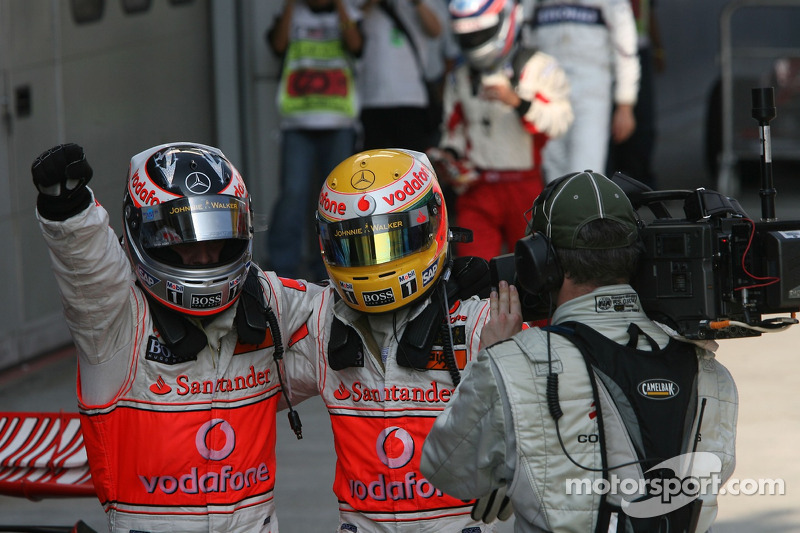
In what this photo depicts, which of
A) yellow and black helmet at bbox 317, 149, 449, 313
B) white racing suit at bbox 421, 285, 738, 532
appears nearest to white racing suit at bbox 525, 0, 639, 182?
yellow and black helmet at bbox 317, 149, 449, 313

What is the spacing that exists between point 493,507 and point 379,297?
2.64 feet

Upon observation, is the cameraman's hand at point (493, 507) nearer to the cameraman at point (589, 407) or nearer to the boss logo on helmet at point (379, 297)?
the cameraman at point (589, 407)

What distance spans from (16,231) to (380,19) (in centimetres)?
296

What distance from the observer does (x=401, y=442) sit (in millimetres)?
3498

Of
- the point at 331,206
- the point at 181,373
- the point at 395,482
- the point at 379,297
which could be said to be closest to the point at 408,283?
the point at 379,297

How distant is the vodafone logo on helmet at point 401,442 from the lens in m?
3.47

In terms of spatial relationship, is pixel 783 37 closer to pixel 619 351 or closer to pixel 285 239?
pixel 285 239

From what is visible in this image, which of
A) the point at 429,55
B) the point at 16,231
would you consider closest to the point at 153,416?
the point at 16,231

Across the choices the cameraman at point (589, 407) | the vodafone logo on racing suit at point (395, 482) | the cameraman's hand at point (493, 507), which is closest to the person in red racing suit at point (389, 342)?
the vodafone logo on racing suit at point (395, 482)

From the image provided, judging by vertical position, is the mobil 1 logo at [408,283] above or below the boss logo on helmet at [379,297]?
above

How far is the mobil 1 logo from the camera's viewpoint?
11.4ft

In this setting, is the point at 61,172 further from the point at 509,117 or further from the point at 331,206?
the point at 509,117

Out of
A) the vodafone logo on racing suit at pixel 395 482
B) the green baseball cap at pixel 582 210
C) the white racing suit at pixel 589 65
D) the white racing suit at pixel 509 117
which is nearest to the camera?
the green baseball cap at pixel 582 210

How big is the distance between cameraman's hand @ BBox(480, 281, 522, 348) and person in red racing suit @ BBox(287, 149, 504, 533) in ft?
1.25
